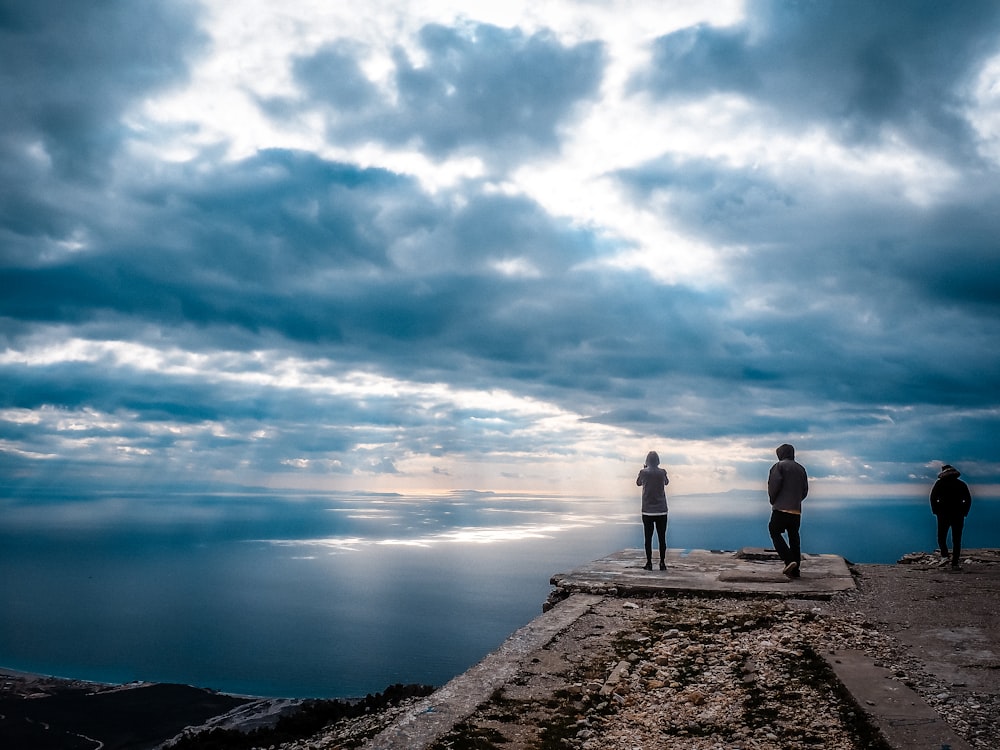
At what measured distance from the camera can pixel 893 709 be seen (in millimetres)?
5074

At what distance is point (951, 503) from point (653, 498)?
686 cm

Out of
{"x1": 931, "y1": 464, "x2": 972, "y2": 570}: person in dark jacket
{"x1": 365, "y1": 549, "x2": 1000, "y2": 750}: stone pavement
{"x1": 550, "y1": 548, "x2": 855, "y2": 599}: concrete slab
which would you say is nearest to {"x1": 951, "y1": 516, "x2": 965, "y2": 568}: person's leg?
{"x1": 931, "y1": 464, "x2": 972, "y2": 570}: person in dark jacket

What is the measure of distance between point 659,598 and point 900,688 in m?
5.08

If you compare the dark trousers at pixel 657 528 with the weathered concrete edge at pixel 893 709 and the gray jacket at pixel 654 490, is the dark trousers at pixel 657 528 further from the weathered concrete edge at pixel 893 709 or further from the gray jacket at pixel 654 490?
the weathered concrete edge at pixel 893 709

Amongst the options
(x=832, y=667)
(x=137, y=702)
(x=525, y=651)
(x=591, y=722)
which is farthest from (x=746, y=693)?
(x=137, y=702)

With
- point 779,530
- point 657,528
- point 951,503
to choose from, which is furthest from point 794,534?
point 951,503

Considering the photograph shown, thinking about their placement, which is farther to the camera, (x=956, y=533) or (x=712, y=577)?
(x=956, y=533)

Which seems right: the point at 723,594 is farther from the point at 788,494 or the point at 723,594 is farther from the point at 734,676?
the point at 734,676

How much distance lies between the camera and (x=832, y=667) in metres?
6.24

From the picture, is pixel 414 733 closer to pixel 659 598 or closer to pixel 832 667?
pixel 832 667

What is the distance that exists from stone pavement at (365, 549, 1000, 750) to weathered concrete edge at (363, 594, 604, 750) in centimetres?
1

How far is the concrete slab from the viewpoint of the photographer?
10.6 metres

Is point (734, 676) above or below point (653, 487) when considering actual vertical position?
below

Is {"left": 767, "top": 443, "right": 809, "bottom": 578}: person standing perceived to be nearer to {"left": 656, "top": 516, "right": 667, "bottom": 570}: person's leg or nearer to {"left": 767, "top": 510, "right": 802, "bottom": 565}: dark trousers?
{"left": 767, "top": 510, "right": 802, "bottom": 565}: dark trousers
